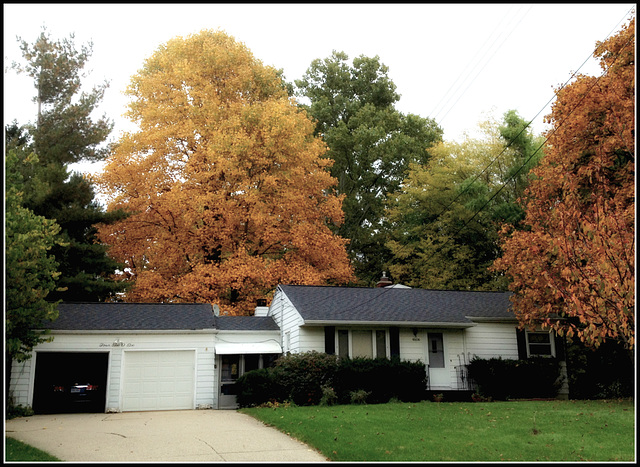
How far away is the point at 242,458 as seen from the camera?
8.91m

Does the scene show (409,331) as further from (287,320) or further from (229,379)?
(229,379)

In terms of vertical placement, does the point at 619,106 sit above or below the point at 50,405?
above

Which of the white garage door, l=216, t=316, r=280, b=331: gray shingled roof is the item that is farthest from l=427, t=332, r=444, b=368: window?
the white garage door

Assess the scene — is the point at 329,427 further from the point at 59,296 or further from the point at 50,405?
the point at 59,296

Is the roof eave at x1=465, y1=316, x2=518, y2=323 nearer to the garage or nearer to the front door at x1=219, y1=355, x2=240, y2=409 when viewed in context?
the front door at x1=219, y1=355, x2=240, y2=409

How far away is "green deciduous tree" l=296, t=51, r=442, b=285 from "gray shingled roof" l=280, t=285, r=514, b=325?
417 inches

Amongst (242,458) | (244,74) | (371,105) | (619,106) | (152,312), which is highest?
(371,105)

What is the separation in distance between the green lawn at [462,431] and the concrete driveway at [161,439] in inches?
23.8

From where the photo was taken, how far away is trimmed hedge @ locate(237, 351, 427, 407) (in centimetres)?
1667

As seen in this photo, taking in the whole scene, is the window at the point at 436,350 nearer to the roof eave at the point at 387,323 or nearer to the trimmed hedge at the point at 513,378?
the roof eave at the point at 387,323

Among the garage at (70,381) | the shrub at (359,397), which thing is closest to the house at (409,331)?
the shrub at (359,397)

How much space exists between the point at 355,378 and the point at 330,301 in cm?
405

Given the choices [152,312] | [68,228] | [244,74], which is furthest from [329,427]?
[244,74]

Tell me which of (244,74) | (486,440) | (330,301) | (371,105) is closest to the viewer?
(486,440)
